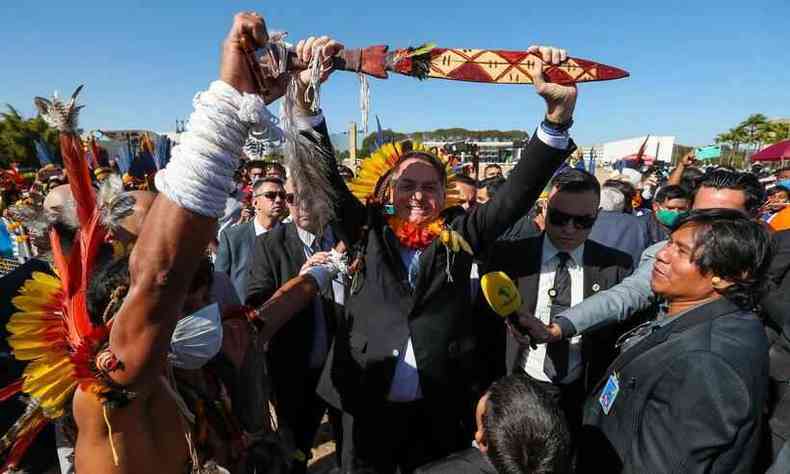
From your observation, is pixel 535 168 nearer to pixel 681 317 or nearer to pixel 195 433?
pixel 681 317

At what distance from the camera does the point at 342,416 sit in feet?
7.71

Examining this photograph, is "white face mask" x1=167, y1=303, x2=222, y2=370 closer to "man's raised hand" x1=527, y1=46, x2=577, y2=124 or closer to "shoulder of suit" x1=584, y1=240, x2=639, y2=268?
"man's raised hand" x1=527, y1=46, x2=577, y2=124

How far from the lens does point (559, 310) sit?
2.41 m

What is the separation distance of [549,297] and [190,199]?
6.97 ft

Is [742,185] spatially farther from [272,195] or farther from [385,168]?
[272,195]

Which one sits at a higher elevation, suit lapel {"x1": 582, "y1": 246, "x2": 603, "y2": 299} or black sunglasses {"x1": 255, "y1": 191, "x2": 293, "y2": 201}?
black sunglasses {"x1": 255, "y1": 191, "x2": 293, "y2": 201}

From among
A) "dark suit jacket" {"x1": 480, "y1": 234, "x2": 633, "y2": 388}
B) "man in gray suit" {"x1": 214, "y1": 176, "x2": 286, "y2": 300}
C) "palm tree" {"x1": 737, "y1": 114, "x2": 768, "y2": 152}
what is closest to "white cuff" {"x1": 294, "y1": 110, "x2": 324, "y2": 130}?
"dark suit jacket" {"x1": 480, "y1": 234, "x2": 633, "y2": 388}

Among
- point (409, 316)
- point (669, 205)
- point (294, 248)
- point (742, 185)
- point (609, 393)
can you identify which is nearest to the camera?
point (609, 393)

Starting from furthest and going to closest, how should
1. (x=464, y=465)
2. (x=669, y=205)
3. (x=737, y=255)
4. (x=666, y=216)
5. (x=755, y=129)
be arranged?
(x=755, y=129) → (x=669, y=205) → (x=666, y=216) → (x=737, y=255) → (x=464, y=465)

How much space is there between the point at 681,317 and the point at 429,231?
1.06 m

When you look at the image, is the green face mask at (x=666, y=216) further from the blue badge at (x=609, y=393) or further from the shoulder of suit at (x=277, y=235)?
the shoulder of suit at (x=277, y=235)

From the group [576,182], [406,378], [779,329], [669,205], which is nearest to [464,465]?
[406,378]

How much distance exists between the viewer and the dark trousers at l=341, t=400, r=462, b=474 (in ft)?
6.88

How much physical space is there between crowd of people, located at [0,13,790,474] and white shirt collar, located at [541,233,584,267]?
0.01 meters
